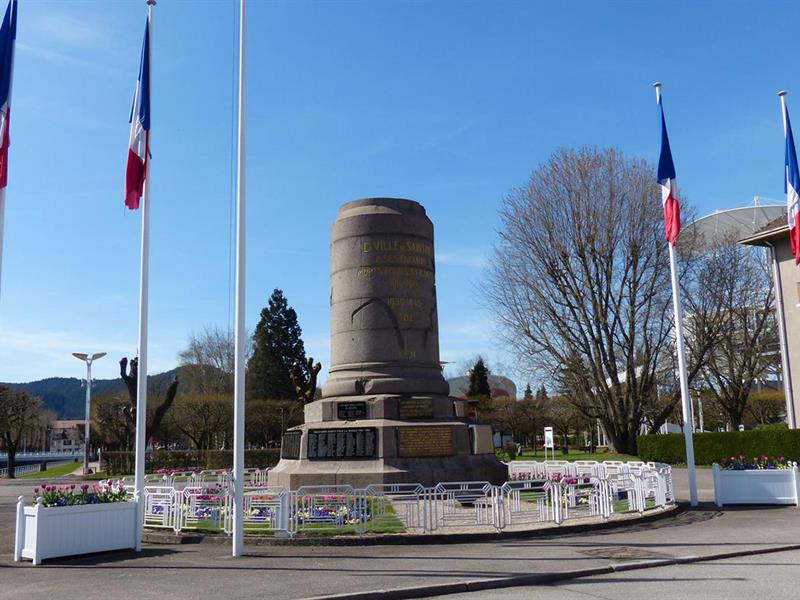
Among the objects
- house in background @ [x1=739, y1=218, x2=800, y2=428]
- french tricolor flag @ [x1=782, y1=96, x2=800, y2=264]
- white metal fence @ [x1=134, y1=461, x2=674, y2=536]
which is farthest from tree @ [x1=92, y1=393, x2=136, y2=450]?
french tricolor flag @ [x1=782, y1=96, x2=800, y2=264]

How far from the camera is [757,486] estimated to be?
59.9 ft

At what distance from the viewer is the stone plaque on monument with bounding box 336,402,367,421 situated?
19.3 m

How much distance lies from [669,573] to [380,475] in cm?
884

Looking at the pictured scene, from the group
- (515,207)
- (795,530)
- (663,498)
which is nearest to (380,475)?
(663,498)

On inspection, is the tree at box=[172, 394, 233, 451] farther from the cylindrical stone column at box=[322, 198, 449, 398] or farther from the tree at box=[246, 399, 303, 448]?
the cylindrical stone column at box=[322, 198, 449, 398]

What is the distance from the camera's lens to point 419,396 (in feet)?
64.1

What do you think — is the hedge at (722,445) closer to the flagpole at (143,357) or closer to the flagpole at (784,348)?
the flagpole at (784,348)

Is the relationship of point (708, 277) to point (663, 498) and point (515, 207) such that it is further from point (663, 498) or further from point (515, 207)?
point (663, 498)

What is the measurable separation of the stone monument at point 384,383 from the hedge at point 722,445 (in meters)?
18.1

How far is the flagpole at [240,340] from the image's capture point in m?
11.6

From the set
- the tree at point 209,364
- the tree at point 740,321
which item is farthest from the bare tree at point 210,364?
the tree at point 740,321

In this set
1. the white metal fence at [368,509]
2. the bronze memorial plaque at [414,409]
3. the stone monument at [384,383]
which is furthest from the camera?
the bronze memorial plaque at [414,409]

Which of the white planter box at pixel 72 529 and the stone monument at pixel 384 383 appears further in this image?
the stone monument at pixel 384 383

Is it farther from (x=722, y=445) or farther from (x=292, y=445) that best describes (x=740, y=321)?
(x=292, y=445)
